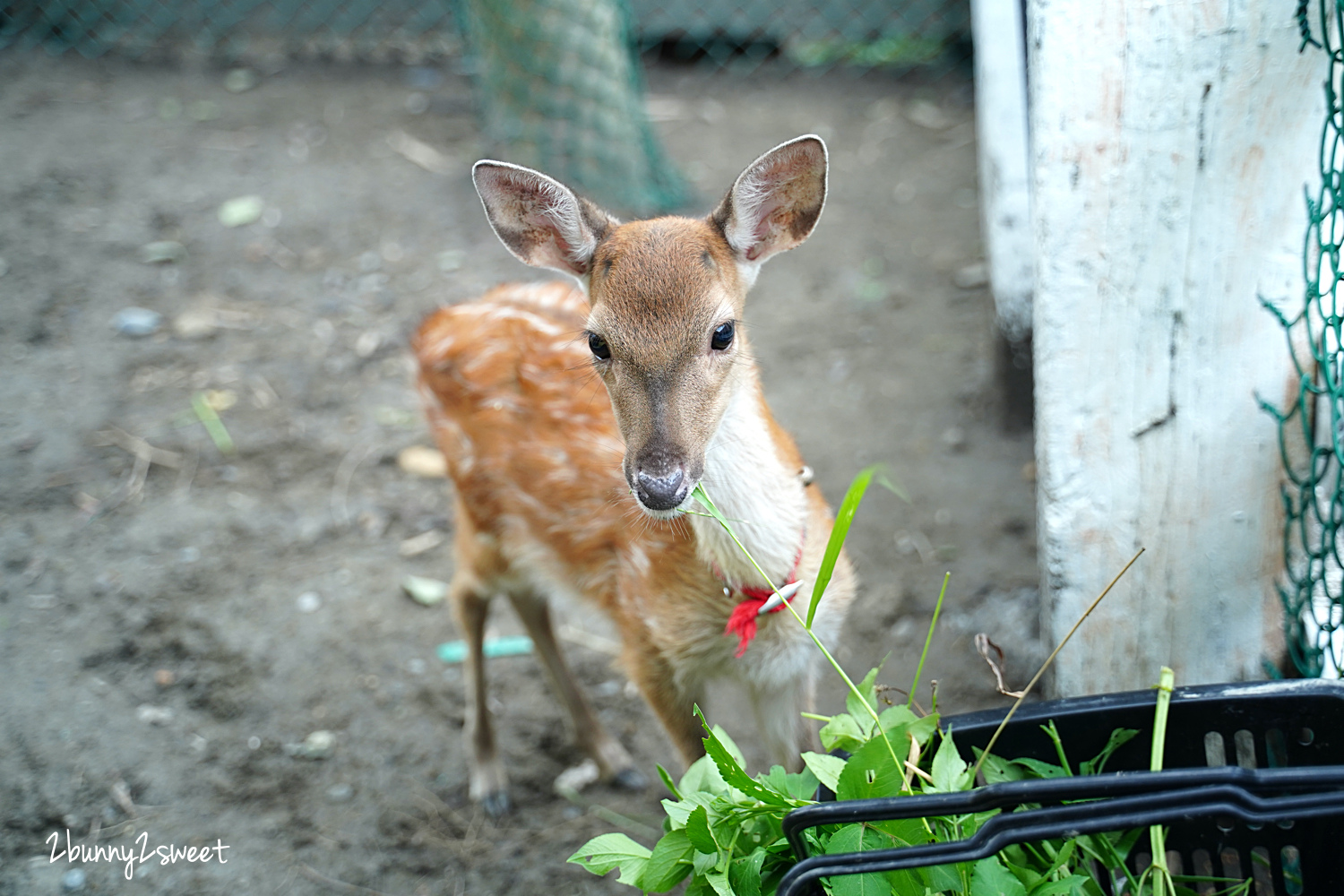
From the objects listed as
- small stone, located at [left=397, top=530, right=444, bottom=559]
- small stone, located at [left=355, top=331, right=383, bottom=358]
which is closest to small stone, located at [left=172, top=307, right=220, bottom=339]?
small stone, located at [left=355, top=331, right=383, bottom=358]

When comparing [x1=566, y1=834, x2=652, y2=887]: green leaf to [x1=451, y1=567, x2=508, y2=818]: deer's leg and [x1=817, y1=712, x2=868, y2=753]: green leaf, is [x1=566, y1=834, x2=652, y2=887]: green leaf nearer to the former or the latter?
[x1=817, y1=712, x2=868, y2=753]: green leaf

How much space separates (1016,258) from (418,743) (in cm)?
262

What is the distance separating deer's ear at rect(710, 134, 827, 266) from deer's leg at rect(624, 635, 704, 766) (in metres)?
1.04

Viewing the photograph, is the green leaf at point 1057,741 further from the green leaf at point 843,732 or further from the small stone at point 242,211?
the small stone at point 242,211

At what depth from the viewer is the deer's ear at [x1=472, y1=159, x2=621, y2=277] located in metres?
2.35

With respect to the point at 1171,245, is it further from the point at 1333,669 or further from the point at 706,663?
the point at 706,663

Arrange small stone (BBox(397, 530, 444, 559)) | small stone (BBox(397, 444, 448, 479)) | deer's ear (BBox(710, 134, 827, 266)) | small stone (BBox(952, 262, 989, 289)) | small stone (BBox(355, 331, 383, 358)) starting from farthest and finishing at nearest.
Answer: small stone (BBox(952, 262, 989, 289)), small stone (BBox(355, 331, 383, 358)), small stone (BBox(397, 444, 448, 479)), small stone (BBox(397, 530, 444, 559)), deer's ear (BBox(710, 134, 827, 266))

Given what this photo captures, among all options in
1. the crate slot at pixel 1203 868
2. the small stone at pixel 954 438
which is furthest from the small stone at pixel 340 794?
the small stone at pixel 954 438

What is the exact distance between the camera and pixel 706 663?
8.27ft

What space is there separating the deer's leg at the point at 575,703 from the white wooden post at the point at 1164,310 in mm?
1388

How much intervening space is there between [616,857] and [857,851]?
0.47 metres

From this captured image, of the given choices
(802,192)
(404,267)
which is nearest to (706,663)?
(802,192)

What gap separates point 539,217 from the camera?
2420mm

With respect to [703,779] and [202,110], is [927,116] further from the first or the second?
[703,779]
